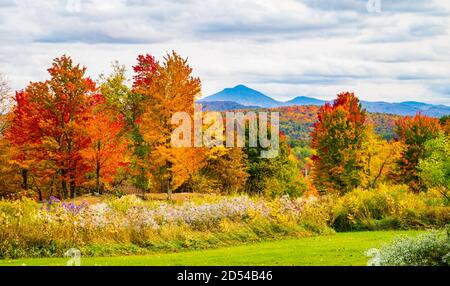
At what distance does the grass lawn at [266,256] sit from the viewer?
494 inches

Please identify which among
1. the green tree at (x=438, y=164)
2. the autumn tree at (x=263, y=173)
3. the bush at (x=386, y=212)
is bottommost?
the autumn tree at (x=263, y=173)

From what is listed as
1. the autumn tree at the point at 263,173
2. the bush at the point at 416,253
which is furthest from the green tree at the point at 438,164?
the autumn tree at the point at 263,173

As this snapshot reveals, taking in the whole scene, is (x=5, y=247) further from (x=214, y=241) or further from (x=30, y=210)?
(x=214, y=241)

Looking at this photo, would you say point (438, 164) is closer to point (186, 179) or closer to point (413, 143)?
point (186, 179)

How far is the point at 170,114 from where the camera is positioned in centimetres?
3014

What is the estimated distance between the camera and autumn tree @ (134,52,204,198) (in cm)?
2969

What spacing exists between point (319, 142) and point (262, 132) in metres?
8.74

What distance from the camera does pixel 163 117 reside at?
30.2m

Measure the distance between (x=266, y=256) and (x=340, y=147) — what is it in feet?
70.2

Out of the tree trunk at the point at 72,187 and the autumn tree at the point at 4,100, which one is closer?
the tree trunk at the point at 72,187

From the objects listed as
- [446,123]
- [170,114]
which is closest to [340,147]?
[170,114]

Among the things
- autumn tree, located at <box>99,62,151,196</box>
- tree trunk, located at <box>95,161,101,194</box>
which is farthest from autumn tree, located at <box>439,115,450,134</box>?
tree trunk, located at <box>95,161,101,194</box>

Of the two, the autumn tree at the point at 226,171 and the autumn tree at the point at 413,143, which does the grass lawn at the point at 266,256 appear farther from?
the autumn tree at the point at 413,143

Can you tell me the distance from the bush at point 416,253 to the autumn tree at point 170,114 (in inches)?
775
